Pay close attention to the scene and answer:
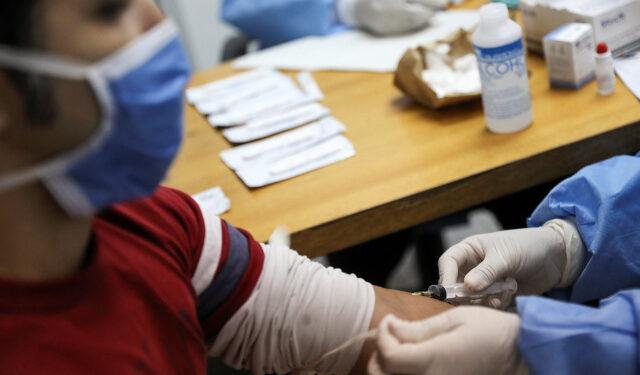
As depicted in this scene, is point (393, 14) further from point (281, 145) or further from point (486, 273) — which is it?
point (486, 273)

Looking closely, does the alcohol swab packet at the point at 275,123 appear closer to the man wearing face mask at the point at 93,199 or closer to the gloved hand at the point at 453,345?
the man wearing face mask at the point at 93,199

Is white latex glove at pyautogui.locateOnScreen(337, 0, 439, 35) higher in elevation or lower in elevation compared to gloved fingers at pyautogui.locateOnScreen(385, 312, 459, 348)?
lower

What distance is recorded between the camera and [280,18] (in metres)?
2.19

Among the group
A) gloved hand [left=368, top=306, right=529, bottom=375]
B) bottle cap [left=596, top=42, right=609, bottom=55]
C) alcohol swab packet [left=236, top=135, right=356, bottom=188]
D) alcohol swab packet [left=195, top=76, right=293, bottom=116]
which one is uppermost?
gloved hand [left=368, top=306, right=529, bottom=375]

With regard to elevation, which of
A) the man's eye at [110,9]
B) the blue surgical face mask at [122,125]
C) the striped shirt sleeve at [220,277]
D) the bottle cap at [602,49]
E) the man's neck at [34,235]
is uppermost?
the man's eye at [110,9]

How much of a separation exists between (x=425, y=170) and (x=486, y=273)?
25 cm

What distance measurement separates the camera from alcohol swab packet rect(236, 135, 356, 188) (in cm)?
135

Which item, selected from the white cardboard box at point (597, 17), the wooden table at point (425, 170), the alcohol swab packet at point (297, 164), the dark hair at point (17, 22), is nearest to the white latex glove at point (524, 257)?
the wooden table at point (425, 170)

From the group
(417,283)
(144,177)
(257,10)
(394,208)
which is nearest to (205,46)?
(257,10)

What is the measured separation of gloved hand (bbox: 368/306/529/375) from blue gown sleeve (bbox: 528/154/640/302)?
284 mm

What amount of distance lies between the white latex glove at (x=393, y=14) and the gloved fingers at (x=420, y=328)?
1.16m

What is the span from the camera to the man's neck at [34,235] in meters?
0.70

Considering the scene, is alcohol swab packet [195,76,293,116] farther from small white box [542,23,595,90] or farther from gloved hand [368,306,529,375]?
gloved hand [368,306,529,375]

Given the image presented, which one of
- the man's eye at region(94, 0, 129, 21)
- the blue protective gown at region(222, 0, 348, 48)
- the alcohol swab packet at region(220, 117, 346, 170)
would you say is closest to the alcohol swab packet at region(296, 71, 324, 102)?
the alcohol swab packet at region(220, 117, 346, 170)
